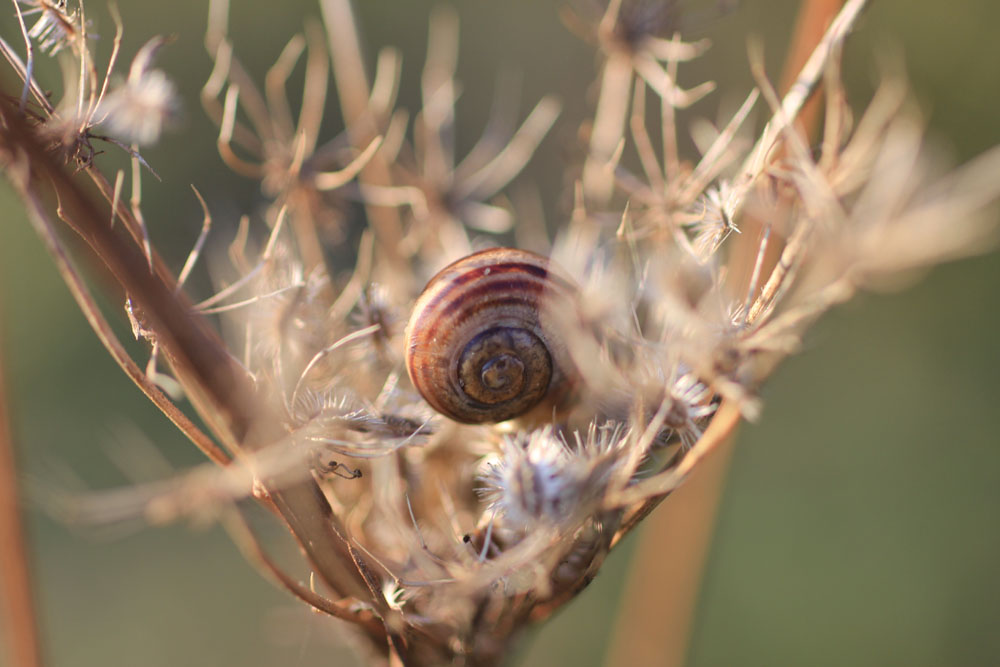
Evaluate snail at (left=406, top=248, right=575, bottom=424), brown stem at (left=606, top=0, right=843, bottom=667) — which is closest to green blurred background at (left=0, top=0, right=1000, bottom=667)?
brown stem at (left=606, top=0, right=843, bottom=667)

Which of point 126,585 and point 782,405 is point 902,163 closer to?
point 782,405

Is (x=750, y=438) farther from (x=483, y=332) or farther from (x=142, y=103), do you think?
(x=142, y=103)

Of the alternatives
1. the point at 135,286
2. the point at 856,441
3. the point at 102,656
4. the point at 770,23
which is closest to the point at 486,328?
the point at 135,286

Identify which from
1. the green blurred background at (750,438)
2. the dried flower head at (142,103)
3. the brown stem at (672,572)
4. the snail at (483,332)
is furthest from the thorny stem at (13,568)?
the green blurred background at (750,438)

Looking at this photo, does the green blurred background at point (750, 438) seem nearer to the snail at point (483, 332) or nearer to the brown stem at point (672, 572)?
the brown stem at point (672, 572)

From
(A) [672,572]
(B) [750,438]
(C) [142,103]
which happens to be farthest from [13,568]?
(B) [750,438]
